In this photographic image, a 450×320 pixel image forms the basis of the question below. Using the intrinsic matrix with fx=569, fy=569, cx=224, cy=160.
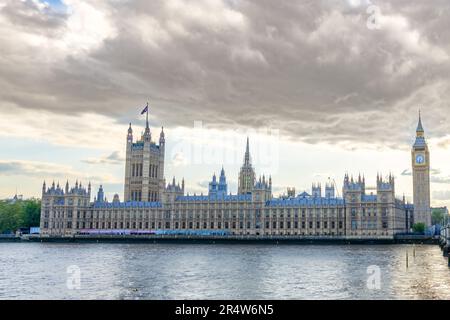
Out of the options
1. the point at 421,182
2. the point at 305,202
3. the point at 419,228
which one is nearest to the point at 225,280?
the point at 305,202

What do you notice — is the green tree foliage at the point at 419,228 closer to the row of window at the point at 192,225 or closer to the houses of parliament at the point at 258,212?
the houses of parliament at the point at 258,212

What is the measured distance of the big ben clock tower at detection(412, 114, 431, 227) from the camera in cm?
18850

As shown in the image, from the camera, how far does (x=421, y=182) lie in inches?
7485

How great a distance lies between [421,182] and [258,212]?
56918mm

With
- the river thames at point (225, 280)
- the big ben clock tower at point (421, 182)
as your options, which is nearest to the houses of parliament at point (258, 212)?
the big ben clock tower at point (421, 182)

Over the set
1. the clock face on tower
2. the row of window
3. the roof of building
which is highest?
the clock face on tower

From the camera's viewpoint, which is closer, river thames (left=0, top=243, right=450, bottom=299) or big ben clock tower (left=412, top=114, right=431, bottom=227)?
river thames (left=0, top=243, right=450, bottom=299)

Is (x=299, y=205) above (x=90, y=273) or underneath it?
above

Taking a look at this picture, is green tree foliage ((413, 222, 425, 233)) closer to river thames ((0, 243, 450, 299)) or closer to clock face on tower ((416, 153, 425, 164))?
clock face on tower ((416, 153, 425, 164))

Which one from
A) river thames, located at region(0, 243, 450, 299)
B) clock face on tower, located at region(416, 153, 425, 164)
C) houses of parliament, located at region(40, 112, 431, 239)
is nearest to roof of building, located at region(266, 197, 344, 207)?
houses of parliament, located at region(40, 112, 431, 239)

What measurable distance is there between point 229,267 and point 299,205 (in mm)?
102382
